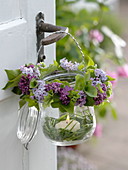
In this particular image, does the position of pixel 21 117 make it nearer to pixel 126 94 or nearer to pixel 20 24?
pixel 20 24

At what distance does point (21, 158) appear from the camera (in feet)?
3.75

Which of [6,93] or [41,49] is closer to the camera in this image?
[6,93]

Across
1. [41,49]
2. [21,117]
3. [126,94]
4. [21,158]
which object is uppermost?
[41,49]

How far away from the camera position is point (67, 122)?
0.99m

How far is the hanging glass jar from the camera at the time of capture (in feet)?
3.26

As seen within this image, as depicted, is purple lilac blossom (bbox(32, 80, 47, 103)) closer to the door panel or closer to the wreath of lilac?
the wreath of lilac

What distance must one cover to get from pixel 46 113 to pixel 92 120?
0.33 ft

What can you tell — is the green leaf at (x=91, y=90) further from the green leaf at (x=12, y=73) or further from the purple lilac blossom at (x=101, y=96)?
the green leaf at (x=12, y=73)

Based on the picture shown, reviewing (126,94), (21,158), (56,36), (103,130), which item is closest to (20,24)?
(56,36)

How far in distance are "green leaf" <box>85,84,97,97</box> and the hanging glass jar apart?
4 centimetres

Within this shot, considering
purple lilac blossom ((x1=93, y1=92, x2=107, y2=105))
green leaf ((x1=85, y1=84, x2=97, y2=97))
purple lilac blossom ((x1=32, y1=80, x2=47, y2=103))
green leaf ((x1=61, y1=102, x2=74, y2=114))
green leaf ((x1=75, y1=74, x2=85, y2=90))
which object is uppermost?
green leaf ((x1=75, y1=74, x2=85, y2=90))

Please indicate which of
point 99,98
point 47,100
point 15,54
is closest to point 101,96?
point 99,98

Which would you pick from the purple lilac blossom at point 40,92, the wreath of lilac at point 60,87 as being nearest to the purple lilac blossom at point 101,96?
the wreath of lilac at point 60,87

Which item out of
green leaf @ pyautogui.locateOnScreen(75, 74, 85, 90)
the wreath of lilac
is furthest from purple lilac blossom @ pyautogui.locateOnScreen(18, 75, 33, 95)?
green leaf @ pyautogui.locateOnScreen(75, 74, 85, 90)
